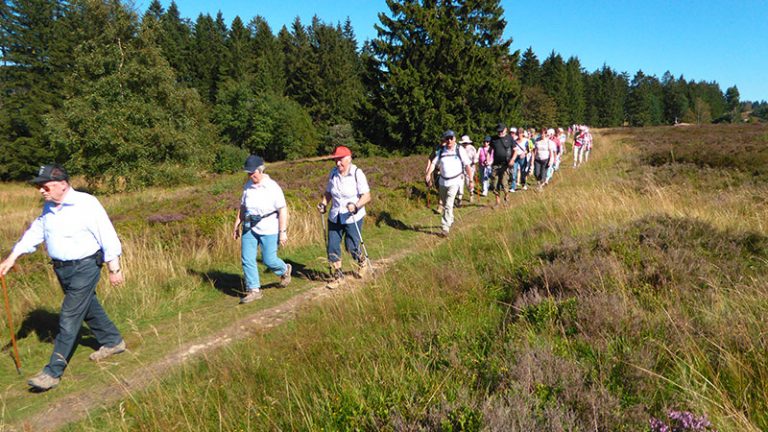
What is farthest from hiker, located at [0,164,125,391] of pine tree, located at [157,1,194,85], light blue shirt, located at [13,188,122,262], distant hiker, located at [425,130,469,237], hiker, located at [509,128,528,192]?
pine tree, located at [157,1,194,85]

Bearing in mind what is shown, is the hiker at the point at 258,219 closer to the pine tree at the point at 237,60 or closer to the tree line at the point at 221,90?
the tree line at the point at 221,90

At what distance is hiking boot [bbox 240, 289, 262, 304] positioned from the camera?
6031 mm

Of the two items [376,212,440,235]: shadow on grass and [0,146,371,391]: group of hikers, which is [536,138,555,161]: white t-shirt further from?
[0,146,371,391]: group of hikers

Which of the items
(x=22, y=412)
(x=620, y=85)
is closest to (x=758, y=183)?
(x=22, y=412)

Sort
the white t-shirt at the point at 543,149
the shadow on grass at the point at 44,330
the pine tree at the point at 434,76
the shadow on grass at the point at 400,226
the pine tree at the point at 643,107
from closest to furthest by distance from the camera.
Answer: the shadow on grass at the point at 44,330
the shadow on grass at the point at 400,226
the white t-shirt at the point at 543,149
the pine tree at the point at 434,76
the pine tree at the point at 643,107

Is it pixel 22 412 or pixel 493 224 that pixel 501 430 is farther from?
pixel 493 224

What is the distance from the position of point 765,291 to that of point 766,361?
124 centimetres

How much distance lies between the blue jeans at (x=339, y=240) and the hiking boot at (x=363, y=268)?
0.08 metres

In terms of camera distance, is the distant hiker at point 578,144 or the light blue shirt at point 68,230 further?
the distant hiker at point 578,144

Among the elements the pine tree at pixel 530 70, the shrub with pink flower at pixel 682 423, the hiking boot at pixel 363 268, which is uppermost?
the pine tree at pixel 530 70

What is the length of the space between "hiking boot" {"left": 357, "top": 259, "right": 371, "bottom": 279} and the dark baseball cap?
133 inches

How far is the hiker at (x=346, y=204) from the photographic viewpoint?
20.3ft

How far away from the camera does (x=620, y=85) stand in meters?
102

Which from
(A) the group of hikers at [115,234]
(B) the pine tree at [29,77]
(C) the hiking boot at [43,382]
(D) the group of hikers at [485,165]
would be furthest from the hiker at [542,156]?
(B) the pine tree at [29,77]
